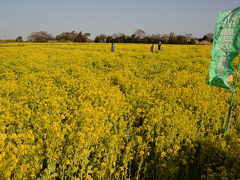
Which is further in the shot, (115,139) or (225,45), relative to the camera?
(225,45)

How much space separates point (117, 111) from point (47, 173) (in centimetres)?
279

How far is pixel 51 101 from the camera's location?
543 cm

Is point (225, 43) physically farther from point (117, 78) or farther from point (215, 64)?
point (117, 78)

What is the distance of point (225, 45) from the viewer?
3.84m

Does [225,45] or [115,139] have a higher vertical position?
[225,45]

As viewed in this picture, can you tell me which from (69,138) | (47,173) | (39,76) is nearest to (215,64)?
(69,138)

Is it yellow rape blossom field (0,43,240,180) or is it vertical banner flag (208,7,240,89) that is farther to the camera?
vertical banner flag (208,7,240,89)

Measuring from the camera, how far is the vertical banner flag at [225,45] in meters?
3.68

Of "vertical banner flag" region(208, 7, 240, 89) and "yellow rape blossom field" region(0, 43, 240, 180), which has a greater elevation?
"vertical banner flag" region(208, 7, 240, 89)

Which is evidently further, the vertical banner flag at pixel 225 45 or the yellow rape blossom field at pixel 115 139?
the vertical banner flag at pixel 225 45

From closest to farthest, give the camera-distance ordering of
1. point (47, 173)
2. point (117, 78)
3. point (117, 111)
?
point (47, 173) < point (117, 111) < point (117, 78)

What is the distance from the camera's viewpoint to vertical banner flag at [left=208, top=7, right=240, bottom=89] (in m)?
3.68

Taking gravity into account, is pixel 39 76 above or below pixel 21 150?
above

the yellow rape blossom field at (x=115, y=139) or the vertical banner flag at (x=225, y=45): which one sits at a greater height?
the vertical banner flag at (x=225, y=45)
